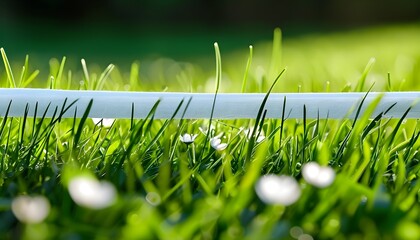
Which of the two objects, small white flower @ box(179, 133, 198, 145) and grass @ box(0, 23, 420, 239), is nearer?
grass @ box(0, 23, 420, 239)

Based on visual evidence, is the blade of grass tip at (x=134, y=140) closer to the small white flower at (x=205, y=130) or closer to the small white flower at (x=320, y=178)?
the small white flower at (x=205, y=130)

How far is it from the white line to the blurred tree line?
37.2ft

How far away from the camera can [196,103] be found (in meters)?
1.35

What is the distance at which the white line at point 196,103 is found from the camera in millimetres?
1332

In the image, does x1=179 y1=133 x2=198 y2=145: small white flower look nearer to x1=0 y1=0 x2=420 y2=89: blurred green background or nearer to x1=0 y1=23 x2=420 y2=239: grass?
x1=0 y1=23 x2=420 y2=239: grass

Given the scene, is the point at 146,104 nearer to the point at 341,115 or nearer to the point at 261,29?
the point at 341,115

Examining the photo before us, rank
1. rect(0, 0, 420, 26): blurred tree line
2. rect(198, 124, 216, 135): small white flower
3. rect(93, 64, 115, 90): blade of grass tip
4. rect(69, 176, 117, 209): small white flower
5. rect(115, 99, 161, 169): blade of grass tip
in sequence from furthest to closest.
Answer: rect(0, 0, 420, 26): blurred tree line, rect(93, 64, 115, 90): blade of grass tip, rect(198, 124, 216, 135): small white flower, rect(115, 99, 161, 169): blade of grass tip, rect(69, 176, 117, 209): small white flower

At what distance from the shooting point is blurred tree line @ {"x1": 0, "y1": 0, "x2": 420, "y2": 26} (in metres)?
12.6

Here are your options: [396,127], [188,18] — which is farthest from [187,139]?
[188,18]

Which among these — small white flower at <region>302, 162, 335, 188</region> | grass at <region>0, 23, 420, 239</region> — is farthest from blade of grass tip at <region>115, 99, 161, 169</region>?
small white flower at <region>302, 162, 335, 188</region>

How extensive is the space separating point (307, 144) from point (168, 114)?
9.7 inches

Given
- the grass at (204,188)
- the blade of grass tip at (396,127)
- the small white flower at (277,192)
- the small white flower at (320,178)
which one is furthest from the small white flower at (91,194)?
the blade of grass tip at (396,127)

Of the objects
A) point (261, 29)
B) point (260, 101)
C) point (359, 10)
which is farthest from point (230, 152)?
point (359, 10)

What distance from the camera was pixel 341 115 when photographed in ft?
4.57
